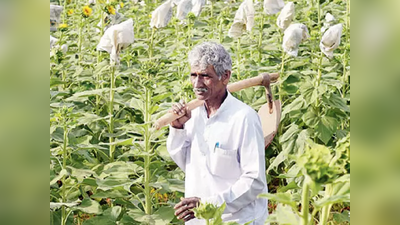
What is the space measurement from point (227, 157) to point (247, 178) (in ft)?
0.37

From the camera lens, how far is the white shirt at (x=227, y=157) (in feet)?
7.91

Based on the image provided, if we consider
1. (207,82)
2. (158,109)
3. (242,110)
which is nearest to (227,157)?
(242,110)

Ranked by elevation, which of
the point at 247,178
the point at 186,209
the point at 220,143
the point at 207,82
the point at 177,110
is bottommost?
the point at 186,209

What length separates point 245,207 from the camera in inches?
96.4

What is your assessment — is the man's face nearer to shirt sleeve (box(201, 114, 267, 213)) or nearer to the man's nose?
the man's nose

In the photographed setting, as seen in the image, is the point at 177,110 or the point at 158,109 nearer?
the point at 177,110

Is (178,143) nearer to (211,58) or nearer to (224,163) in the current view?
(224,163)

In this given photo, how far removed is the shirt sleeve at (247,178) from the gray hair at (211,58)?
0.79 feet

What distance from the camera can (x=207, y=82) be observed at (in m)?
2.47
